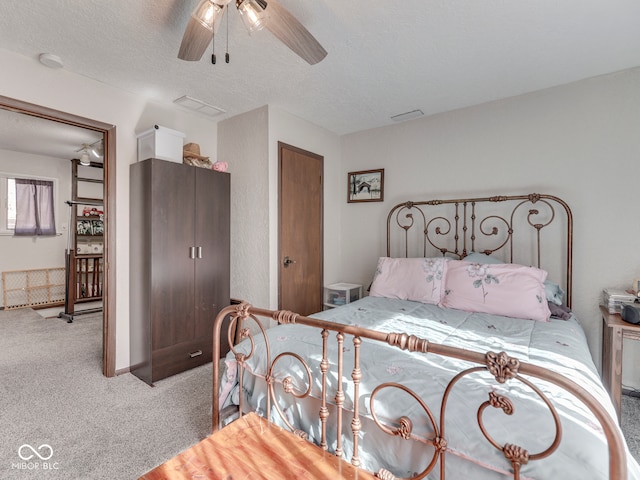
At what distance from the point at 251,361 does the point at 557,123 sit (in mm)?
3063

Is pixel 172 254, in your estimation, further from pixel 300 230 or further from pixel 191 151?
pixel 300 230

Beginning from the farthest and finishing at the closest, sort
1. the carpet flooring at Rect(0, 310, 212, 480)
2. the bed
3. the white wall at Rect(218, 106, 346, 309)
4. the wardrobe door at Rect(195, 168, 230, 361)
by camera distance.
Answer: the white wall at Rect(218, 106, 346, 309) → the wardrobe door at Rect(195, 168, 230, 361) → the carpet flooring at Rect(0, 310, 212, 480) → the bed

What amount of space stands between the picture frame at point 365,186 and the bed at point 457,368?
0.87 m

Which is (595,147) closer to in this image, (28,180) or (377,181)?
(377,181)

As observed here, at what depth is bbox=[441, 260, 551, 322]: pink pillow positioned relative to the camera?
2236mm

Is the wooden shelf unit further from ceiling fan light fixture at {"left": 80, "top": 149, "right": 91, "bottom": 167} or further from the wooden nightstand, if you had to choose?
the wooden nightstand

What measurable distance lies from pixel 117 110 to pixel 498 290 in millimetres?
3492

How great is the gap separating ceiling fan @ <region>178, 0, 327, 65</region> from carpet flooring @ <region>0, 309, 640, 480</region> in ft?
7.39

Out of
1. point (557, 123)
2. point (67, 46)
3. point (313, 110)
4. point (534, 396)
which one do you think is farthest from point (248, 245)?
point (557, 123)

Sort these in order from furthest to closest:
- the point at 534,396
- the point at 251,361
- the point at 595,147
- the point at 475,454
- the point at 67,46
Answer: the point at 595,147 → the point at 67,46 → the point at 251,361 → the point at 534,396 → the point at 475,454

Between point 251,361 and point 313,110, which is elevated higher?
point 313,110

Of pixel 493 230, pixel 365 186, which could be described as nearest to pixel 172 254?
pixel 365 186

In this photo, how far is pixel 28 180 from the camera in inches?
199

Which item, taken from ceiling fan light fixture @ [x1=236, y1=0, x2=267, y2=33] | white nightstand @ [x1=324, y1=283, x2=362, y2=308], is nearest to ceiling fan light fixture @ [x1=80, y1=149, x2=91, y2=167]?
white nightstand @ [x1=324, y1=283, x2=362, y2=308]
